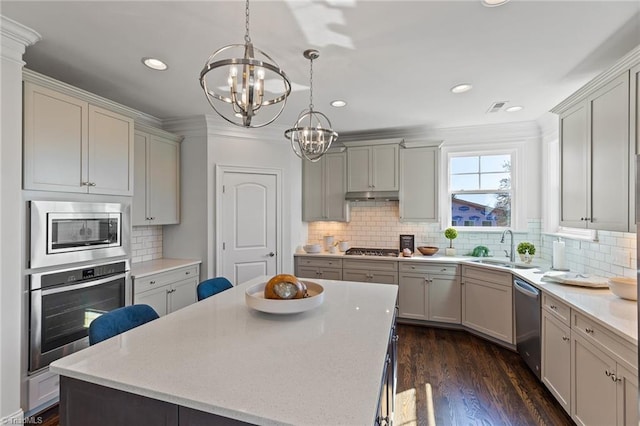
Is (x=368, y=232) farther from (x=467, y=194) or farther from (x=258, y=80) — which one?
(x=258, y=80)

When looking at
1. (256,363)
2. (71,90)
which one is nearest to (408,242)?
(256,363)

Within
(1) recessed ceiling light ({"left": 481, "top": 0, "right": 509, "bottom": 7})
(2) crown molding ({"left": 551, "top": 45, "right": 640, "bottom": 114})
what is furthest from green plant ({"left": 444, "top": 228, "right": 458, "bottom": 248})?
(1) recessed ceiling light ({"left": 481, "top": 0, "right": 509, "bottom": 7})

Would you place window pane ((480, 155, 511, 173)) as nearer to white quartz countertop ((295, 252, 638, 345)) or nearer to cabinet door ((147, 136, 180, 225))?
white quartz countertop ((295, 252, 638, 345))

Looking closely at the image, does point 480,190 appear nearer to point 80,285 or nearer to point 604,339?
point 604,339

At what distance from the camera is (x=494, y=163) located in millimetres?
4145

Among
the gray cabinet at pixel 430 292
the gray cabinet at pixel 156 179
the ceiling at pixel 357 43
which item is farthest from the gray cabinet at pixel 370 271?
Answer: the gray cabinet at pixel 156 179

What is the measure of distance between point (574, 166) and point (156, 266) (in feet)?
13.4

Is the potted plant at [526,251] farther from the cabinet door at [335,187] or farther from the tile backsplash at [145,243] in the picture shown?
the tile backsplash at [145,243]

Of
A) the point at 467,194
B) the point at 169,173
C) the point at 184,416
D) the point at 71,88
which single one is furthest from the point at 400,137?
the point at 184,416

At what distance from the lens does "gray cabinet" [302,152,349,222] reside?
4492mm

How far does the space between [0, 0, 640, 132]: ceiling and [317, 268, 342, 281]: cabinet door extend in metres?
Answer: 2.24

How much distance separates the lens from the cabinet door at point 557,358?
215 centimetres

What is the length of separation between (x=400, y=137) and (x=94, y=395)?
4.22 meters

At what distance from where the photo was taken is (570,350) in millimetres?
2117
